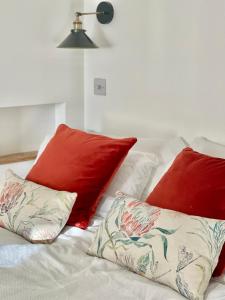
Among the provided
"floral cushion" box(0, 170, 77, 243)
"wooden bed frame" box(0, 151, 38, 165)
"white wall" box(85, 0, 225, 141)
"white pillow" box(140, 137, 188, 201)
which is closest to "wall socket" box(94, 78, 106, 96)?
"white wall" box(85, 0, 225, 141)

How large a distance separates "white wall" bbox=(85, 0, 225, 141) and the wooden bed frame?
449 mm

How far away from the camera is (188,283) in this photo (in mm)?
1396

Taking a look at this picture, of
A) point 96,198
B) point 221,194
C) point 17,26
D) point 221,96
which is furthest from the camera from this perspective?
Answer: point 17,26

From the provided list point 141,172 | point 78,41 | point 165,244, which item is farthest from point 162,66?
point 165,244

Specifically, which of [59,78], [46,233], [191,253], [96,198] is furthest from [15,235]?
[59,78]

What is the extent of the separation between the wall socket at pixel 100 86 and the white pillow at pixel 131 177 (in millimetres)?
843

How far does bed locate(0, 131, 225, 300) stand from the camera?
4.60ft

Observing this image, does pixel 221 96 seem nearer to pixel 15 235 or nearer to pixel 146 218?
pixel 146 218

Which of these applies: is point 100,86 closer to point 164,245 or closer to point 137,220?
point 137,220

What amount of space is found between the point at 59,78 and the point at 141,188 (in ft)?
3.84

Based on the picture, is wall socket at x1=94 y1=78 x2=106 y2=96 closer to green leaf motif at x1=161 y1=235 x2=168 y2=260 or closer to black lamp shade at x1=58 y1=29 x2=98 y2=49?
black lamp shade at x1=58 y1=29 x2=98 y2=49

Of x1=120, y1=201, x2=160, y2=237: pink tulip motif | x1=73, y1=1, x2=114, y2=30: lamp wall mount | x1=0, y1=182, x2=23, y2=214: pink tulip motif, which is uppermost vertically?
x1=73, y1=1, x2=114, y2=30: lamp wall mount

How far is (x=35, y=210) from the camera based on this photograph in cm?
188

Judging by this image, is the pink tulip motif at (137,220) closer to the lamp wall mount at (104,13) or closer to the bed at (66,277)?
the bed at (66,277)
